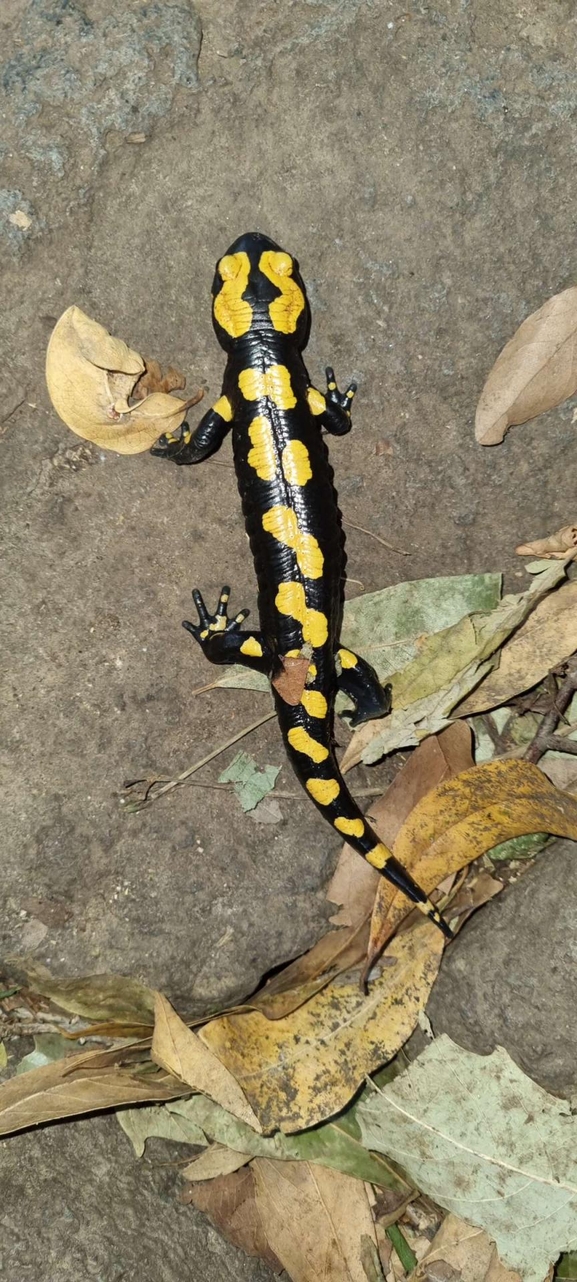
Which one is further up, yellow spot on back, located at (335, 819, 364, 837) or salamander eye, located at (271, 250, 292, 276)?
salamander eye, located at (271, 250, 292, 276)

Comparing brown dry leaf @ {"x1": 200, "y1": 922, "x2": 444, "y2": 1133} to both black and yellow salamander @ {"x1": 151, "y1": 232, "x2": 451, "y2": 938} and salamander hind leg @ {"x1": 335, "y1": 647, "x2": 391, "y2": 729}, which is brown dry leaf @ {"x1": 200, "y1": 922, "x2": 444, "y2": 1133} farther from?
salamander hind leg @ {"x1": 335, "y1": 647, "x2": 391, "y2": 729}

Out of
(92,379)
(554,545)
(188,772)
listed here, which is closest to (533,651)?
(554,545)

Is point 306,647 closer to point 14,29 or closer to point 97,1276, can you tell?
point 97,1276

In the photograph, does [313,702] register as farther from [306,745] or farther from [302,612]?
[302,612]

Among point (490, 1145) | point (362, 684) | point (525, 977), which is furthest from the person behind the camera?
point (362, 684)

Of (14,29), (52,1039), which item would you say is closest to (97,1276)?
(52,1039)

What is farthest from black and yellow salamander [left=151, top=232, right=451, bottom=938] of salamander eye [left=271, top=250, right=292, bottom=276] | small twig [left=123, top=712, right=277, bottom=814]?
small twig [left=123, top=712, right=277, bottom=814]
